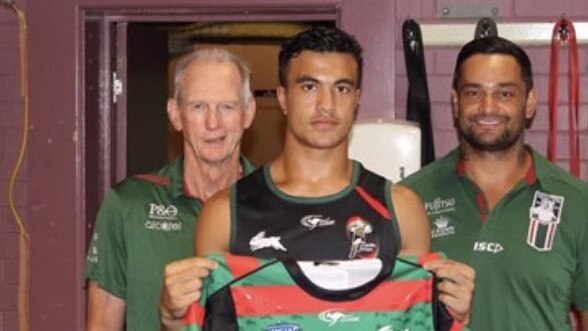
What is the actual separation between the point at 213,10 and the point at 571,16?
132 cm

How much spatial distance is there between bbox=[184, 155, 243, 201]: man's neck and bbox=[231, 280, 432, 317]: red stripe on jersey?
21.5 inches

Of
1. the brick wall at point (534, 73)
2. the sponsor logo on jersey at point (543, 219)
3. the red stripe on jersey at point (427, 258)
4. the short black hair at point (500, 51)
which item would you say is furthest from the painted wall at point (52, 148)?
the red stripe on jersey at point (427, 258)

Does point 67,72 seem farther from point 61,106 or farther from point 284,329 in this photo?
point 284,329

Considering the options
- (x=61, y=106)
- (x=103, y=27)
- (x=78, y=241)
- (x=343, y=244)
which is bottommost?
(x=78, y=241)

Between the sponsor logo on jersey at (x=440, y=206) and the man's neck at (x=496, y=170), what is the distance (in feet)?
0.35

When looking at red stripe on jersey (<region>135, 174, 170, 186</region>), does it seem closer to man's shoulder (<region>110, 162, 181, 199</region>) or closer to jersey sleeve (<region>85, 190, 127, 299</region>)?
man's shoulder (<region>110, 162, 181, 199</region>)

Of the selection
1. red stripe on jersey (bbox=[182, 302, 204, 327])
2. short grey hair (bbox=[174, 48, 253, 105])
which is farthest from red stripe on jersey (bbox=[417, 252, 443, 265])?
short grey hair (bbox=[174, 48, 253, 105])

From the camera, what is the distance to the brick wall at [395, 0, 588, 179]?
377 centimetres

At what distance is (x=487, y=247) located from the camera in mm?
2926

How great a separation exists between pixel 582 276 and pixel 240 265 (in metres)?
1.14

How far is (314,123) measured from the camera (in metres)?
2.39

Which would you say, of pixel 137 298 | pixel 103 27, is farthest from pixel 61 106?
pixel 137 298

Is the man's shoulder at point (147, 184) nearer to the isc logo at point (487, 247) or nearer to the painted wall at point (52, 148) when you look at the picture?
the isc logo at point (487, 247)

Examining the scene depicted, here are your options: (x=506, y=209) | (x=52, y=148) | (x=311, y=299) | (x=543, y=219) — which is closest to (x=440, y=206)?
(x=506, y=209)
